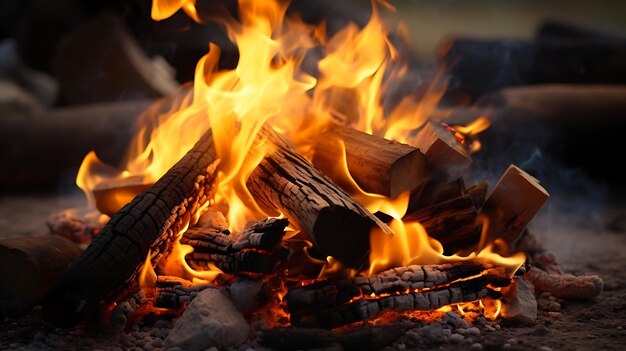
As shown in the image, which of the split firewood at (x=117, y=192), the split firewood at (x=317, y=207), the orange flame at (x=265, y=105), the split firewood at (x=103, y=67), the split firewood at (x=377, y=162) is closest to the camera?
the split firewood at (x=317, y=207)

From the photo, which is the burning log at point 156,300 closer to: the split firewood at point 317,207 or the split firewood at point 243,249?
the split firewood at point 243,249

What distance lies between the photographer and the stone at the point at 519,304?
2.51 meters

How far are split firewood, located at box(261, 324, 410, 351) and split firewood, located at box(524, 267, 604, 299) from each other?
1058mm

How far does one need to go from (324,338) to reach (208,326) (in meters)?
0.44

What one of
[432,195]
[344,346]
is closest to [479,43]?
[432,195]

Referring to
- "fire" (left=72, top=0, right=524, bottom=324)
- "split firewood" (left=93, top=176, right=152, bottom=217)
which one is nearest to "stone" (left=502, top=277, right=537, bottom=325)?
"fire" (left=72, top=0, right=524, bottom=324)

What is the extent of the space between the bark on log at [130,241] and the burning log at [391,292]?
63 cm

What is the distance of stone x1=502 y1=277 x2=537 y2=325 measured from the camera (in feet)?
8.23

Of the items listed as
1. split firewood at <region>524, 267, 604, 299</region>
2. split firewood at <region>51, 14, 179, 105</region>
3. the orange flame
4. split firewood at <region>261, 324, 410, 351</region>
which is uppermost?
split firewood at <region>51, 14, 179, 105</region>

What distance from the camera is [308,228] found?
2314 millimetres

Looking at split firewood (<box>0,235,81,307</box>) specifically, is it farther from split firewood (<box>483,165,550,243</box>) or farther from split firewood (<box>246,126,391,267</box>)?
split firewood (<box>483,165,550,243</box>)

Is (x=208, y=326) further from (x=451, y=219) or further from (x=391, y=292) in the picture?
(x=451, y=219)

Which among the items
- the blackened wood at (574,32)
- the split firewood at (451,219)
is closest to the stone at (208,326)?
the split firewood at (451,219)

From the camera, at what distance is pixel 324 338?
218cm
